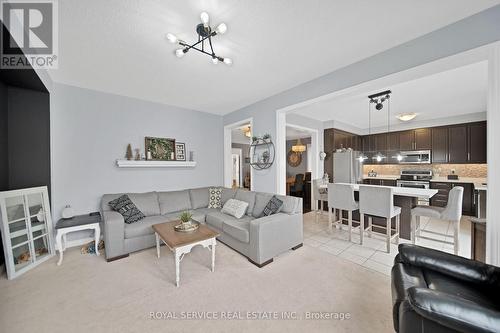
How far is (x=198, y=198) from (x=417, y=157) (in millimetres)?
6257

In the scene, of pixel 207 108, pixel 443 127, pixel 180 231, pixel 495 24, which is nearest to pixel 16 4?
pixel 180 231

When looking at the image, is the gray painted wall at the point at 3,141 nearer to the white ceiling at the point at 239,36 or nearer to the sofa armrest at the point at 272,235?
the white ceiling at the point at 239,36

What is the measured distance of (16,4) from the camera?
1.55 meters

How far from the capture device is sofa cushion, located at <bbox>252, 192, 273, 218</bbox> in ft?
10.6

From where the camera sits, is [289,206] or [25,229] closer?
[25,229]

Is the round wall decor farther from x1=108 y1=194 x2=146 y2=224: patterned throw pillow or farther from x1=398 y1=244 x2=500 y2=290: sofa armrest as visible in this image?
x1=398 y1=244 x2=500 y2=290: sofa armrest

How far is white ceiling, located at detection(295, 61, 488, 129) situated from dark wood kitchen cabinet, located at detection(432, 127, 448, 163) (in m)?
0.39

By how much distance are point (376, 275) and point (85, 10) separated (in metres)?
3.99

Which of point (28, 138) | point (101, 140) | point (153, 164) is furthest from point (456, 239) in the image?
point (28, 138)

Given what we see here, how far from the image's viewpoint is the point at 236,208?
10.7 feet

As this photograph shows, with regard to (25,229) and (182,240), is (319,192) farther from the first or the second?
(25,229)

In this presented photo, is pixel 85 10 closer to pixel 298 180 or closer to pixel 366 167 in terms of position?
pixel 298 180

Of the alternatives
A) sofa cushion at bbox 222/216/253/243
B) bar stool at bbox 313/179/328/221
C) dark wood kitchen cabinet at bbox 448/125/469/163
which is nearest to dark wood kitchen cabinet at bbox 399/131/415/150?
dark wood kitchen cabinet at bbox 448/125/469/163

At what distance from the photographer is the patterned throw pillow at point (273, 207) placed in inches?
115
